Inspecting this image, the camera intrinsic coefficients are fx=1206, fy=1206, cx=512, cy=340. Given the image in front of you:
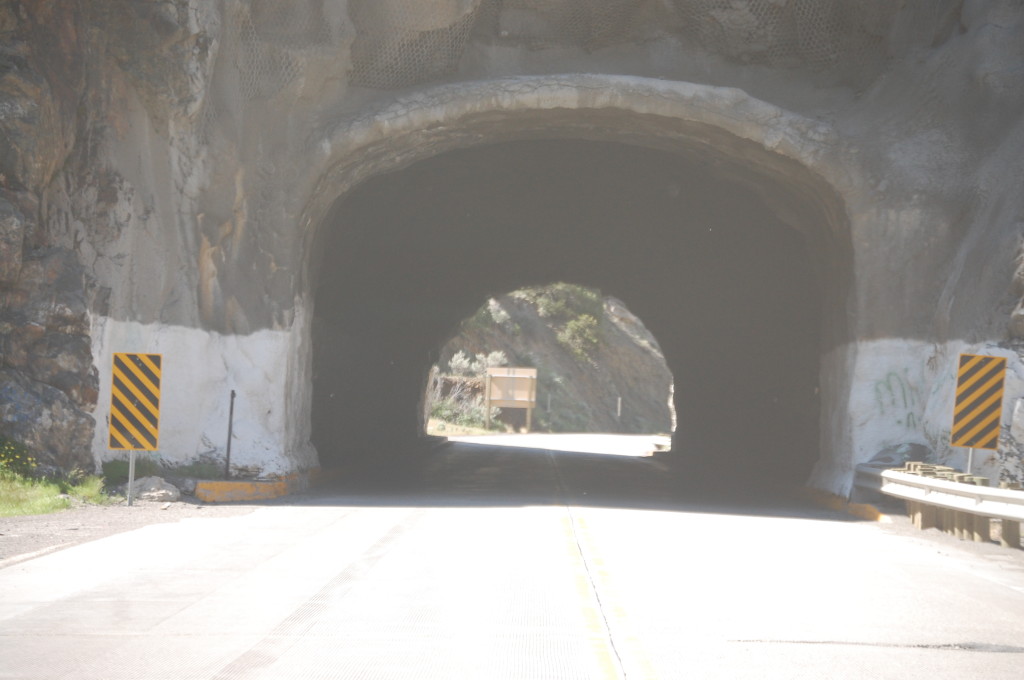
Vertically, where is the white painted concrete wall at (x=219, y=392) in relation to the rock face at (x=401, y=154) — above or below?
below

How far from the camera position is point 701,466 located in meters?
35.5

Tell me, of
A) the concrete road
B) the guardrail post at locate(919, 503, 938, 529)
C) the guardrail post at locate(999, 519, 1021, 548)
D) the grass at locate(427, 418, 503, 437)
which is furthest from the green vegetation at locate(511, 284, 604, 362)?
the guardrail post at locate(999, 519, 1021, 548)

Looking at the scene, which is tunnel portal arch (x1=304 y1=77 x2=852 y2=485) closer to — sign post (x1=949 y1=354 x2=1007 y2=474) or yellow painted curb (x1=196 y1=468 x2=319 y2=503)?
yellow painted curb (x1=196 y1=468 x2=319 y2=503)

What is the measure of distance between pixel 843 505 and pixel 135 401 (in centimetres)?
1093

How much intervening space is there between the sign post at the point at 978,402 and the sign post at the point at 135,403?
34.2ft

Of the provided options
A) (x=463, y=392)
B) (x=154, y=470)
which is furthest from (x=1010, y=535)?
(x=463, y=392)

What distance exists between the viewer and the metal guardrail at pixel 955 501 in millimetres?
13195

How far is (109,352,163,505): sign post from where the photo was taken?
51.0 feet

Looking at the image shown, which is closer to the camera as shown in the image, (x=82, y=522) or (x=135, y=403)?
(x=82, y=522)

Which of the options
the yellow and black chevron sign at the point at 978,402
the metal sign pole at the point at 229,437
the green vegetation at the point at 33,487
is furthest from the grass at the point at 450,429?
the yellow and black chevron sign at the point at 978,402

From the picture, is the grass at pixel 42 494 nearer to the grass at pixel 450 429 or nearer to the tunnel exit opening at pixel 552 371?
the grass at pixel 450 429

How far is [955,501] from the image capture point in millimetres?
14312

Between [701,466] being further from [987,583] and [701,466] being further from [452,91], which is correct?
[987,583]

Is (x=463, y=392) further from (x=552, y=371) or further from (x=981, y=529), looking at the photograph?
(x=981, y=529)
